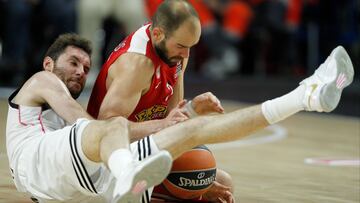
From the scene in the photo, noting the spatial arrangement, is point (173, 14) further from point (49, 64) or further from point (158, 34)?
point (49, 64)

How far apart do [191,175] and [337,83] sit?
1199mm

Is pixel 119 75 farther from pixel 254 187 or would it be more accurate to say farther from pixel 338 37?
pixel 338 37

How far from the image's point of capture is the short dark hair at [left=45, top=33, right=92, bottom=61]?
18.3ft

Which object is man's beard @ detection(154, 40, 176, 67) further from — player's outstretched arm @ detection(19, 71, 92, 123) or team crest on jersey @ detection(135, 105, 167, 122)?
player's outstretched arm @ detection(19, 71, 92, 123)

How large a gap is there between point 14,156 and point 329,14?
1144 cm

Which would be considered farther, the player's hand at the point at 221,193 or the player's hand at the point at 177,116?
the player's hand at the point at 221,193

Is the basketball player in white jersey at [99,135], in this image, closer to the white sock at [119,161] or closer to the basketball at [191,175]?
the white sock at [119,161]

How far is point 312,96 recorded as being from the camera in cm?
448

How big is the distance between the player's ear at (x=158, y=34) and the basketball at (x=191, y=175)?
734mm

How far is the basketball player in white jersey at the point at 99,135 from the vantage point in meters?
4.39

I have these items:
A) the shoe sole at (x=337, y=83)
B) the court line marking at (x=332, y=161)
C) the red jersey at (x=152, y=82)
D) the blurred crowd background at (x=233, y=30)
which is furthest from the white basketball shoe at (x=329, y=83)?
the blurred crowd background at (x=233, y=30)

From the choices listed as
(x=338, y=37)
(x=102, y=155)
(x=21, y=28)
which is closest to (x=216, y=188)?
(x=102, y=155)

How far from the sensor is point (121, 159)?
437 centimetres

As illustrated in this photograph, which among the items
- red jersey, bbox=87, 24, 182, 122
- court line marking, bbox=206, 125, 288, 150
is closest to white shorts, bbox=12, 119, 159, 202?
red jersey, bbox=87, 24, 182, 122
